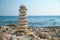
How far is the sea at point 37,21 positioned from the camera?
2396mm

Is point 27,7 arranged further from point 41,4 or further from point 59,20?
point 59,20

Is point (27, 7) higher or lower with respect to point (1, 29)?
higher

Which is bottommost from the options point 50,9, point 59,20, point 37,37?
point 37,37

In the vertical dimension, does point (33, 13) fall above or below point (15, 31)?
above

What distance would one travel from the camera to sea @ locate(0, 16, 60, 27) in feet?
7.86

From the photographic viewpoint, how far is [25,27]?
2389 mm

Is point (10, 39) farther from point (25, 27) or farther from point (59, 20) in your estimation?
point (59, 20)

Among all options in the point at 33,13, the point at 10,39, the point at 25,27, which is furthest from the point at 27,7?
the point at 10,39

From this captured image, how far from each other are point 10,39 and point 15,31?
150mm

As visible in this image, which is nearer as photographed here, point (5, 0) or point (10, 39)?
point (10, 39)

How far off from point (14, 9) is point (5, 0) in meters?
0.16

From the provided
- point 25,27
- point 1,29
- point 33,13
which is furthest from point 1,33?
point 33,13

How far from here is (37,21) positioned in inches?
98.2

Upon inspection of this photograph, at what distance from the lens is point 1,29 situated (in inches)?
96.6
